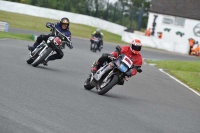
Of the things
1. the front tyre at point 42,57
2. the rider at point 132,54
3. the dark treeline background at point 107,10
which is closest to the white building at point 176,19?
the dark treeline background at point 107,10

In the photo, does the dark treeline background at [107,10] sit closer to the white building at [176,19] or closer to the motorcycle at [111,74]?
the white building at [176,19]

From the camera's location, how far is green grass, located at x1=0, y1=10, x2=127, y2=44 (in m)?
50.7

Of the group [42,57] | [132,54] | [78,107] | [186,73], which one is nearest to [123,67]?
[132,54]

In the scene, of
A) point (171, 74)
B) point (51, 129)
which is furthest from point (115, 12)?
point (51, 129)

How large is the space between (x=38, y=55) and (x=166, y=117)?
6182mm

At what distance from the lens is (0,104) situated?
8.97 m

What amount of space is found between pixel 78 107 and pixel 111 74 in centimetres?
304

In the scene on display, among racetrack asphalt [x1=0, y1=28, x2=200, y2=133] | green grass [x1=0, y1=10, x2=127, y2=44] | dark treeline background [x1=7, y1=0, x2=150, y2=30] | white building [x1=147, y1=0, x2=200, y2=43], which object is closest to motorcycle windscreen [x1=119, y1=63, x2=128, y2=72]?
racetrack asphalt [x1=0, y1=28, x2=200, y2=133]

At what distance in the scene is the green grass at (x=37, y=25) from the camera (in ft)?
166

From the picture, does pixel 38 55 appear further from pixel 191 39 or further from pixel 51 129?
pixel 191 39

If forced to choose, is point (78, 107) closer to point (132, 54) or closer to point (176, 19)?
point (132, 54)

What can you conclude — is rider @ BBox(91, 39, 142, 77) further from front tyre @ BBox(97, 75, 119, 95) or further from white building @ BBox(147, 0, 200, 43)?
white building @ BBox(147, 0, 200, 43)

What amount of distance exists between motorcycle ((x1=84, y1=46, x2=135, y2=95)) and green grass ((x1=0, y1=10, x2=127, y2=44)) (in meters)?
35.8

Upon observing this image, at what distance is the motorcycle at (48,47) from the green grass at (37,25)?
32277mm
